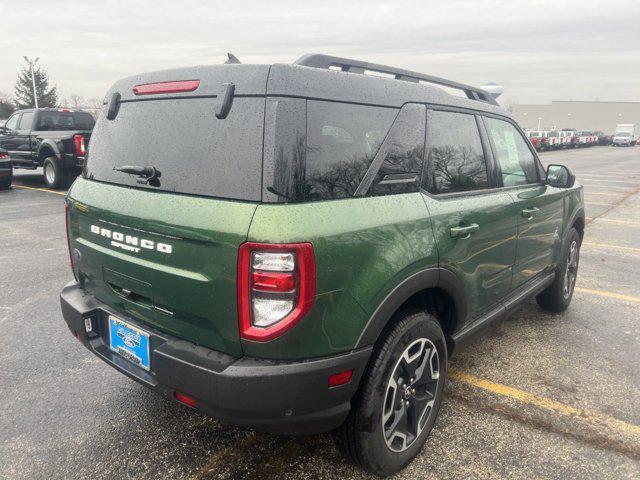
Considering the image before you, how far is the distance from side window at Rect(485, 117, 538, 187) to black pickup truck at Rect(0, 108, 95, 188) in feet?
32.9

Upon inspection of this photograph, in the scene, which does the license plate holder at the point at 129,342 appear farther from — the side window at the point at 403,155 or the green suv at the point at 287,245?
the side window at the point at 403,155

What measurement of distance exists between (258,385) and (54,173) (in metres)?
11.6

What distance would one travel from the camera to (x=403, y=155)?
7.73 ft

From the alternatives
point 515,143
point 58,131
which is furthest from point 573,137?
point 515,143

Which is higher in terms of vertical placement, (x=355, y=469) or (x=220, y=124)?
(x=220, y=124)

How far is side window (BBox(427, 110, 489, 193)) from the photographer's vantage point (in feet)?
8.40

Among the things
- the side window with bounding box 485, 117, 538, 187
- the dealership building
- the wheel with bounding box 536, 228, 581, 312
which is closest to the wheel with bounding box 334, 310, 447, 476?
the side window with bounding box 485, 117, 538, 187

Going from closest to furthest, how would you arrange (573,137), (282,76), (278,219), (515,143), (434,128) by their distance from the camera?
(278,219), (282,76), (434,128), (515,143), (573,137)

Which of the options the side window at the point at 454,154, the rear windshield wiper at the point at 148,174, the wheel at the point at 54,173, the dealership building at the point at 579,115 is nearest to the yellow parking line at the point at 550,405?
the side window at the point at 454,154

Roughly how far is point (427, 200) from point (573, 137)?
164 feet

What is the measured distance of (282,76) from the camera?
1.92m

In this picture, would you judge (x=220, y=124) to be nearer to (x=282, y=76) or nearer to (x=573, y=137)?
(x=282, y=76)

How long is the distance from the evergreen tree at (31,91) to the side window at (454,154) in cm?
5367

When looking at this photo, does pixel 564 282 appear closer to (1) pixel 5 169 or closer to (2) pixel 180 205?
(2) pixel 180 205
